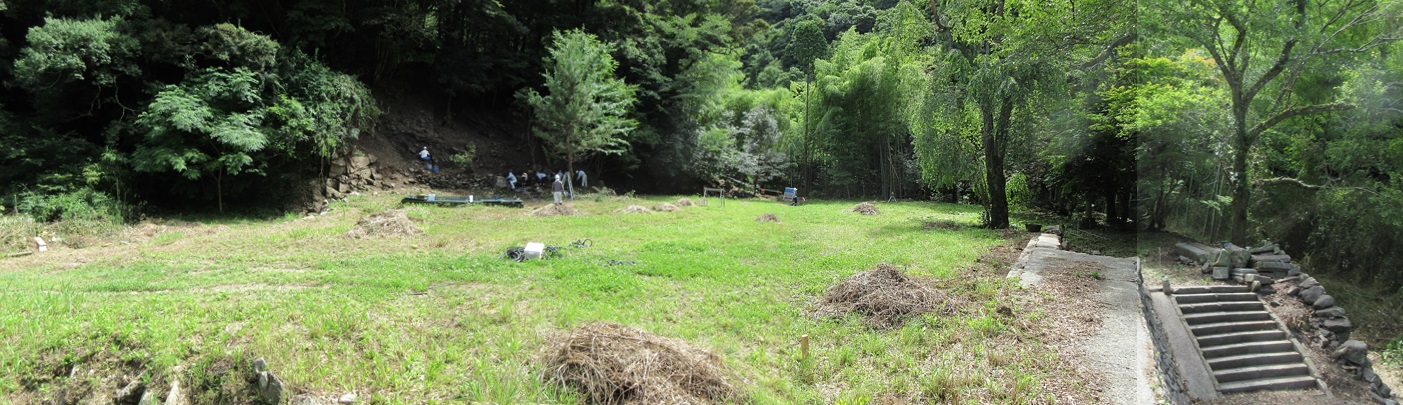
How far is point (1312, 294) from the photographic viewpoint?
848 cm

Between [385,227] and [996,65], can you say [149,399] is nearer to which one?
[385,227]

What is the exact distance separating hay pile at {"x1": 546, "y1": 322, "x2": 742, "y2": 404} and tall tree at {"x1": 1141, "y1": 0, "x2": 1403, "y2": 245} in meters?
10.2

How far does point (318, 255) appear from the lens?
7.98 m

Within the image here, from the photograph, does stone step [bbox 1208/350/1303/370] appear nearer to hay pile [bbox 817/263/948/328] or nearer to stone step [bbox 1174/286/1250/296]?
stone step [bbox 1174/286/1250/296]

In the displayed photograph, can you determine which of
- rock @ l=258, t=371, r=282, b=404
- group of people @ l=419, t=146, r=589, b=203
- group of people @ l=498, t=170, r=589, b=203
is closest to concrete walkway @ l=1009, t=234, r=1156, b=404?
rock @ l=258, t=371, r=282, b=404

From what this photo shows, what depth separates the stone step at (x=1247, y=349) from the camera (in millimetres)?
7869

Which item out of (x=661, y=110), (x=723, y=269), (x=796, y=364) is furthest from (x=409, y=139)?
(x=796, y=364)

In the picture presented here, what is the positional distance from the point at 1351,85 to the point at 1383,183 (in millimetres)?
1674

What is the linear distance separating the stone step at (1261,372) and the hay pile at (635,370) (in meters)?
7.92

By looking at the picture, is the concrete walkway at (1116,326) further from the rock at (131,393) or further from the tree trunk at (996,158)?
the rock at (131,393)

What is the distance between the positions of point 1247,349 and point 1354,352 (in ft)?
3.93

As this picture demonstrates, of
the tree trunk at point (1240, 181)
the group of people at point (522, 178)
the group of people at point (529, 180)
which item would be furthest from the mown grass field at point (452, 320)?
the group of people at point (529, 180)

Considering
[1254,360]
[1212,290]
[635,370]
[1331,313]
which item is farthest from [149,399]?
[1331,313]

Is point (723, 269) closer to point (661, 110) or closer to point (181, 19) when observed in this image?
point (181, 19)
